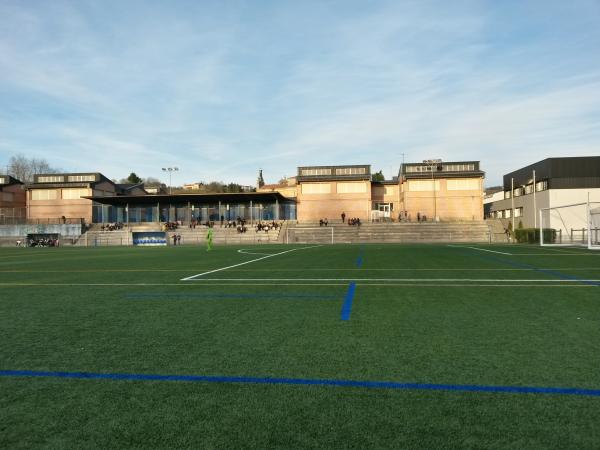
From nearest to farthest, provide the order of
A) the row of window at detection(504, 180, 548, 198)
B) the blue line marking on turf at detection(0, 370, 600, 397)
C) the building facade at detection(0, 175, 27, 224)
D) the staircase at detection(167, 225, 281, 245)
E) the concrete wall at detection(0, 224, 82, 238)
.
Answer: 1. the blue line marking on turf at detection(0, 370, 600, 397)
2. the staircase at detection(167, 225, 281, 245)
3. the row of window at detection(504, 180, 548, 198)
4. the concrete wall at detection(0, 224, 82, 238)
5. the building facade at detection(0, 175, 27, 224)

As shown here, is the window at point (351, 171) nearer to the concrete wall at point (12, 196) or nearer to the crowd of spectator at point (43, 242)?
the crowd of spectator at point (43, 242)

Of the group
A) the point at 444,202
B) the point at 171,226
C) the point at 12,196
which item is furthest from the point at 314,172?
the point at 12,196

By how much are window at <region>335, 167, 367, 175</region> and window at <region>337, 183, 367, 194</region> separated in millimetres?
1672

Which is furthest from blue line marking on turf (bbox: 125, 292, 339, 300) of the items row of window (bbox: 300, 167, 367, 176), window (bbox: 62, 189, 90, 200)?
window (bbox: 62, 189, 90, 200)

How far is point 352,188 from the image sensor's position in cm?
6178

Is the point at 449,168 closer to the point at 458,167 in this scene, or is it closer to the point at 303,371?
the point at 458,167

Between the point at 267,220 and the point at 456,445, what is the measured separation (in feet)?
189

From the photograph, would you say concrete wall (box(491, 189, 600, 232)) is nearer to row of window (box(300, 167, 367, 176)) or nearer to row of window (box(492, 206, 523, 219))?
row of window (box(492, 206, 523, 219))

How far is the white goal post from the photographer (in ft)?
155

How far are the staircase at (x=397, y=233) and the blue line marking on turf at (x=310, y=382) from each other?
1631 inches

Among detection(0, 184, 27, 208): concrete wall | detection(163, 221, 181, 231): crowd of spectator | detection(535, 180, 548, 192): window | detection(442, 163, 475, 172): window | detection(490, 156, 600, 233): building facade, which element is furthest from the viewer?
detection(0, 184, 27, 208): concrete wall

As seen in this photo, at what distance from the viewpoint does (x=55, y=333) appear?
5.60m

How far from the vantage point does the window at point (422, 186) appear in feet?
200

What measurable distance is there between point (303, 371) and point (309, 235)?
147 ft
